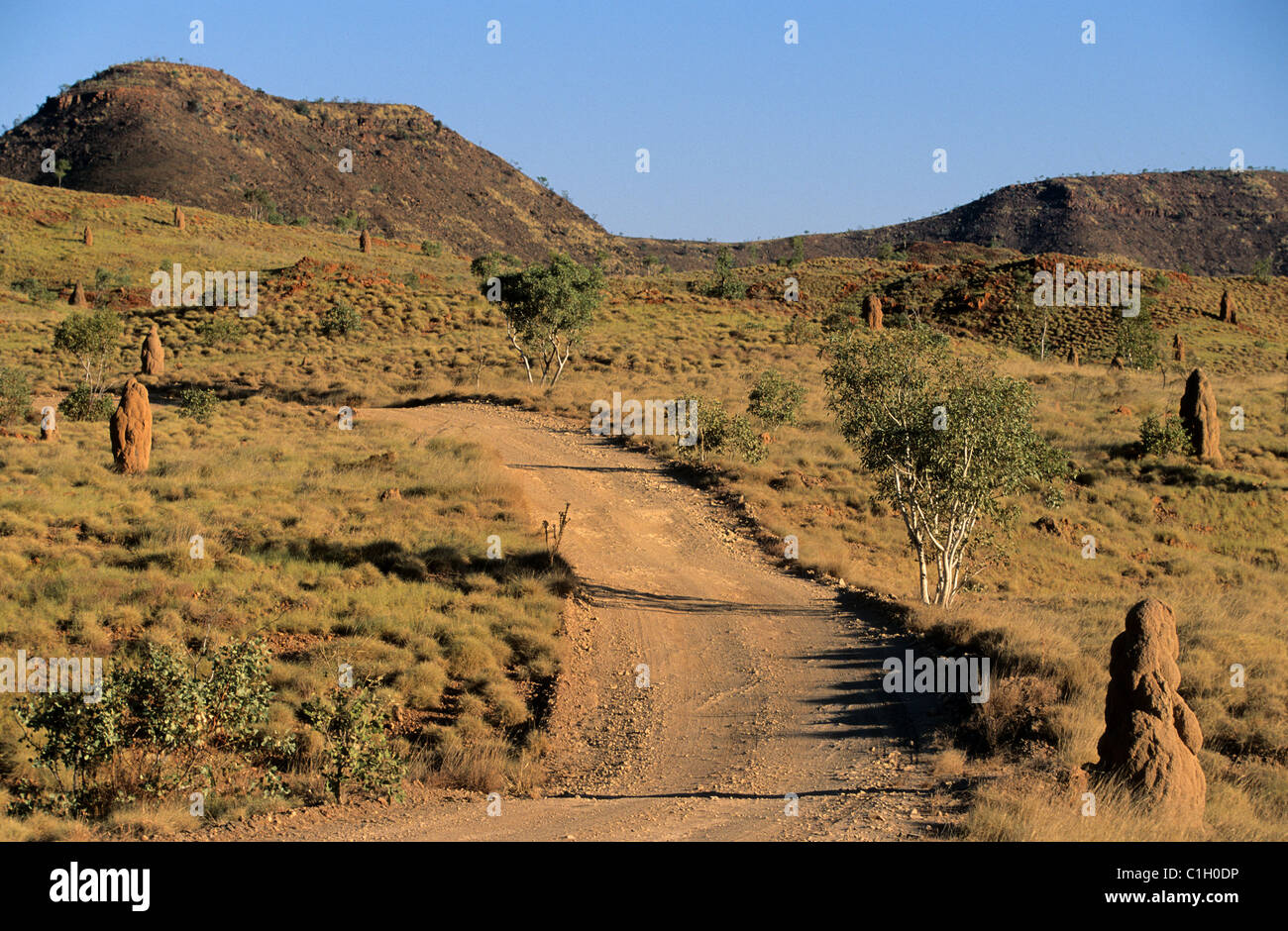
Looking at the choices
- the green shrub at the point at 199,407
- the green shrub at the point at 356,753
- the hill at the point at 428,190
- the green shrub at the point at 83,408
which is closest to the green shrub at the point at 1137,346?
the green shrub at the point at 199,407

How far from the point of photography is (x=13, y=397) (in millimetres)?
32938

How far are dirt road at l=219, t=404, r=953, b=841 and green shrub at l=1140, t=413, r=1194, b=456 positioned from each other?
53.3 ft

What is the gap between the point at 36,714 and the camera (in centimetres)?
987

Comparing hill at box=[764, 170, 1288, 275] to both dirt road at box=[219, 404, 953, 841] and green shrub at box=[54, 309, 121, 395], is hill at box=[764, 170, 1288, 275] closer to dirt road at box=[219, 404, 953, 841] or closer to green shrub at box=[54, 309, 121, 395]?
green shrub at box=[54, 309, 121, 395]

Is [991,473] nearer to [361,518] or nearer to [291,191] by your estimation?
[361,518]

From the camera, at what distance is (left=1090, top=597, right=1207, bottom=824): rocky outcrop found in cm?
951

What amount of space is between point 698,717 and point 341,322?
45235 millimetres

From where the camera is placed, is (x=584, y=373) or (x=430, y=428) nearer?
(x=430, y=428)

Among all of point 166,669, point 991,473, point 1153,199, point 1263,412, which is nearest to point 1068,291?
point 1263,412

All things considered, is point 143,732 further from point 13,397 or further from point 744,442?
point 13,397

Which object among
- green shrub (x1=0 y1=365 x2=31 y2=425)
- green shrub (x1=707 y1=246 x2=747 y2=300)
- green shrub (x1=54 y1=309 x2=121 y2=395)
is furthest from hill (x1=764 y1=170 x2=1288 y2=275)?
green shrub (x1=0 y1=365 x2=31 y2=425)

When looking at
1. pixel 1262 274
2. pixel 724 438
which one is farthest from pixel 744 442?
pixel 1262 274

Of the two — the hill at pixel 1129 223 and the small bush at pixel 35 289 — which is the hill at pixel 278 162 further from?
the hill at pixel 1129 223
